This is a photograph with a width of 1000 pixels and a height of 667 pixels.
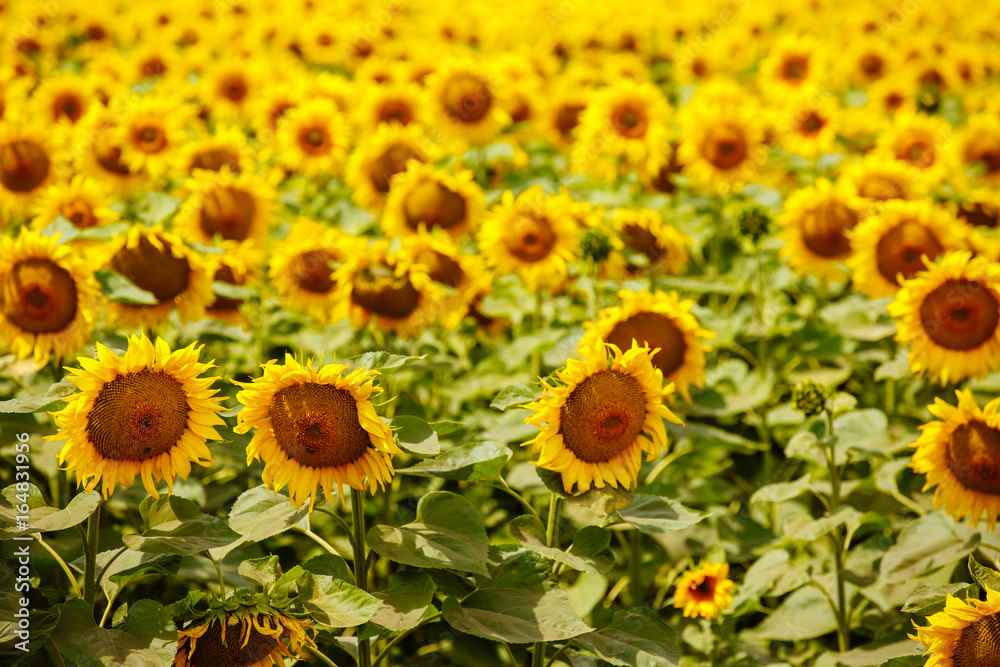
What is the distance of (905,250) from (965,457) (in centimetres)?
134

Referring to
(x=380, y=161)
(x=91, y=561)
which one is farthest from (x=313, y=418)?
(x=380, y=161)

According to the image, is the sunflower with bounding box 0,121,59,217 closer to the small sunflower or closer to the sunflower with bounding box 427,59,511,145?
the sunflower with bounding box 427,59,511,145

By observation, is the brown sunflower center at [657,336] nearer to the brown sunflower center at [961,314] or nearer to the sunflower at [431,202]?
the brown sunflower center at [961,314]

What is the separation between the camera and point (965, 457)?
257 centimetres

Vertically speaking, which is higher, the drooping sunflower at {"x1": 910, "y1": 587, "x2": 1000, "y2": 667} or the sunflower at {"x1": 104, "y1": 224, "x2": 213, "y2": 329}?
the drooping sunflower at {"x1": 910, "y1": 587, "x2": 1000, "y2": 667}

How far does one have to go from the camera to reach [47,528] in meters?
2.13

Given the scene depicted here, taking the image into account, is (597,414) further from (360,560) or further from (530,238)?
(530,238)

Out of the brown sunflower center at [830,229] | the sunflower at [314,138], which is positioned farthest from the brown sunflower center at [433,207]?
the brown sunflower center at [830,229]

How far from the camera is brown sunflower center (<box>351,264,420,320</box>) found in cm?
343

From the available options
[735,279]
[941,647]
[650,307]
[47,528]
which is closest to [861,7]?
[735,279]

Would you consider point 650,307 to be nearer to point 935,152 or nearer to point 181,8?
point 935,152

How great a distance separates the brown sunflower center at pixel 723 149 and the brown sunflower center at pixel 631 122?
0.36 metres

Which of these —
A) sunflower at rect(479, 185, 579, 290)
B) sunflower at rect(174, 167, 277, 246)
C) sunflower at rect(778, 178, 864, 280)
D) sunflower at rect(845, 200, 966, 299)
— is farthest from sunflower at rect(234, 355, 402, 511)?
sunflower at rect(778, 178, 864, 280)

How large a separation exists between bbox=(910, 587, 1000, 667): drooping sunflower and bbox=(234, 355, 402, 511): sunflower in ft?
4.14
